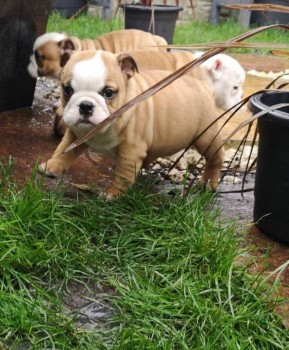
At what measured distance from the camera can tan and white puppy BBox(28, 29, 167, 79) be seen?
381 cm

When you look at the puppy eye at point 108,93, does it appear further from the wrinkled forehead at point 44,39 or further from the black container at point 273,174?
the wrinkled forehead at point 44,39

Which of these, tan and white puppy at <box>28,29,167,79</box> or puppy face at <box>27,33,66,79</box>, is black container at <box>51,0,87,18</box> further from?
puppy face at <box>27,33,66,79</box>

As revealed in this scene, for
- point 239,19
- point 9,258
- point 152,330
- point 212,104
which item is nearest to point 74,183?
point 212,104

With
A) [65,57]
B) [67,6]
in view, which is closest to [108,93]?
[65,57]

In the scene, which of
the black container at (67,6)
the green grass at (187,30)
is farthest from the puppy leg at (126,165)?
the black container at (67,6)

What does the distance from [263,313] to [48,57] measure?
238cm

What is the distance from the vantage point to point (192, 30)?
8.34 metres

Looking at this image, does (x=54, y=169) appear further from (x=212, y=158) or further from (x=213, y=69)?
(x=213, y=69)

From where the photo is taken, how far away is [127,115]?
2580mm

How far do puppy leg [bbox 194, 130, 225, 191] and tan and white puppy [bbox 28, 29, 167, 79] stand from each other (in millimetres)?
774

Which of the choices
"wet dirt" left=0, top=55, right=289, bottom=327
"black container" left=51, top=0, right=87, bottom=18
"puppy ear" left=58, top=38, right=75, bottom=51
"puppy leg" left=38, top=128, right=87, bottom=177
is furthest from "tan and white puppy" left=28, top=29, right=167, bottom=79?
"black container" left=51, top=0, right=87, bottom=18

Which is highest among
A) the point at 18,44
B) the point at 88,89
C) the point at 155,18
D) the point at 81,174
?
the point at 88,89

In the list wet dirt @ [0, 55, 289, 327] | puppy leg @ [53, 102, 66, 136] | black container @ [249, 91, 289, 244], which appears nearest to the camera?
wet dirt @ [0, 55, 289, 327]

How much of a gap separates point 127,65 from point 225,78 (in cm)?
159
